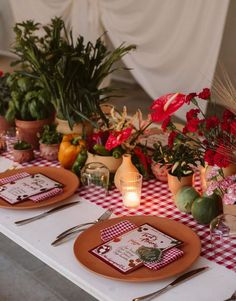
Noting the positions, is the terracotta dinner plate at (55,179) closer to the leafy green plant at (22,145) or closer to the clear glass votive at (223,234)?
A: the leafy green plant at (22,145)

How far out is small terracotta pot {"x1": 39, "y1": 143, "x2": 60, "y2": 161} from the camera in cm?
188

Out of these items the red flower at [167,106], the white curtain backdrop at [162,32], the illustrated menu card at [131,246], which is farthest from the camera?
the white curtain backdrop at [162,32]

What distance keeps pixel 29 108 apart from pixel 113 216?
685mm

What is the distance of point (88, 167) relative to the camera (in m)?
1.66

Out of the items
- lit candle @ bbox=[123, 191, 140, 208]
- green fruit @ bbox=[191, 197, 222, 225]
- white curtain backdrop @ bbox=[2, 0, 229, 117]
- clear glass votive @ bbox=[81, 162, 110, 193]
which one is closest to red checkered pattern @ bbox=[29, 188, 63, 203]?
clear glass votive @ bbox=[81, 162, 110, 193]

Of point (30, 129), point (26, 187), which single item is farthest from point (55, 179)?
point (30, 129)

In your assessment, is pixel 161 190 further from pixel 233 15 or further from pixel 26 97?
pixel 233 15

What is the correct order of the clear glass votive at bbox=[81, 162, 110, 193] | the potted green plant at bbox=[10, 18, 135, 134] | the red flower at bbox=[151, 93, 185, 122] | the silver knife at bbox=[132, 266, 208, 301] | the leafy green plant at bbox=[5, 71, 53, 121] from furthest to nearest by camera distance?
the leafy green plant at bbox=[5, 71, 53, 121], the potted green plant at bbox=[10, 18, 135, 134], the clear glass votive at bbox=[81, 162, 110, 193], the red flower at bbox=[151, 93, 185, 122], the silver knife at bbox=[132, 266, 208, 301]

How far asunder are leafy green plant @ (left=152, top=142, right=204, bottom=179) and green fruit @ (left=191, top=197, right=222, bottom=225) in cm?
14

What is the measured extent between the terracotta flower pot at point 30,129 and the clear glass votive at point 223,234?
900 millimetres

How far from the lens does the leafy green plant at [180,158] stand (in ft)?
4.95

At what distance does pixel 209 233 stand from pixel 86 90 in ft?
2.46

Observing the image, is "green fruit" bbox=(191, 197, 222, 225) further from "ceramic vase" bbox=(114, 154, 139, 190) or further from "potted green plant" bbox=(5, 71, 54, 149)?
"potted green plant" bbox=(5, 71, 54, 149)

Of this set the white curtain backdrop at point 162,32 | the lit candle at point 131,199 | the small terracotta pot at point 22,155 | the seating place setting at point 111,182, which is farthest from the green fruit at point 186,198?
the white curtain backdrop at point 162,32
